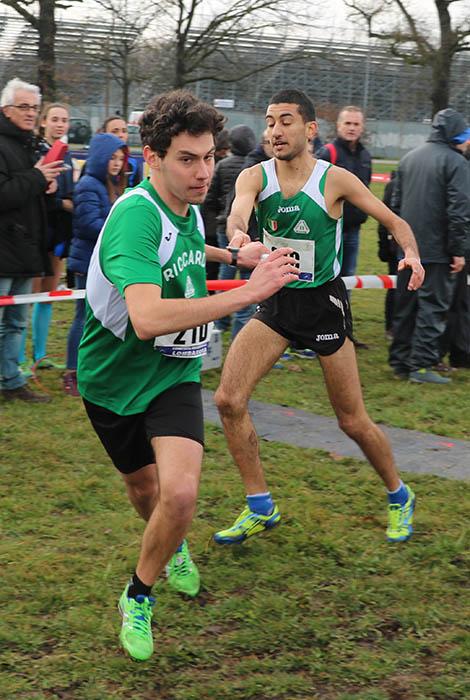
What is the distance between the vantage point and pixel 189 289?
11.3ft

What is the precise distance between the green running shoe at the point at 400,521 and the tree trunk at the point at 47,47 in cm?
1505

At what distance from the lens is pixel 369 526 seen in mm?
4848

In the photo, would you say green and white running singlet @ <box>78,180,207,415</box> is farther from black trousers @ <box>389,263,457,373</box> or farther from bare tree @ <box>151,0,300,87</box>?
bare tree @ <box>151,0,300,87</box>

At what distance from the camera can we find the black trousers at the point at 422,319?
320 inches

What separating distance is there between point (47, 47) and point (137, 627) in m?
16.9

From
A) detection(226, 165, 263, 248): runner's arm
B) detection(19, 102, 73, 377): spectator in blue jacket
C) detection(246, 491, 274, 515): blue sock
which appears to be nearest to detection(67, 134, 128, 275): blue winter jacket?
detection(19, 102, 73, 377): spectator in blue jacket

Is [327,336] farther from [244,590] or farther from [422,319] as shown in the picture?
[422,319]

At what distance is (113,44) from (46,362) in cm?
2127

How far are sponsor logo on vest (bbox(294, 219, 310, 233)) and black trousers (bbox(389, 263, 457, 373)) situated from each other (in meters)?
3.61

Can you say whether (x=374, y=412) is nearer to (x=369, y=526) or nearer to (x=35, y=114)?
(x=369, y=526)

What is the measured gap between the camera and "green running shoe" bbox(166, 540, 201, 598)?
4.02m

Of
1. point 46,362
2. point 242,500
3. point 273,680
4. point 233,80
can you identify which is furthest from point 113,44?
point 273,680

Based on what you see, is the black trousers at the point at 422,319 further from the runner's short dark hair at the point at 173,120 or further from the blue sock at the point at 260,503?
the runner's short dark hair at the point at 173,120

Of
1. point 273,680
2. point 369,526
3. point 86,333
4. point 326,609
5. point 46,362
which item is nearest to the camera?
point 273,680
